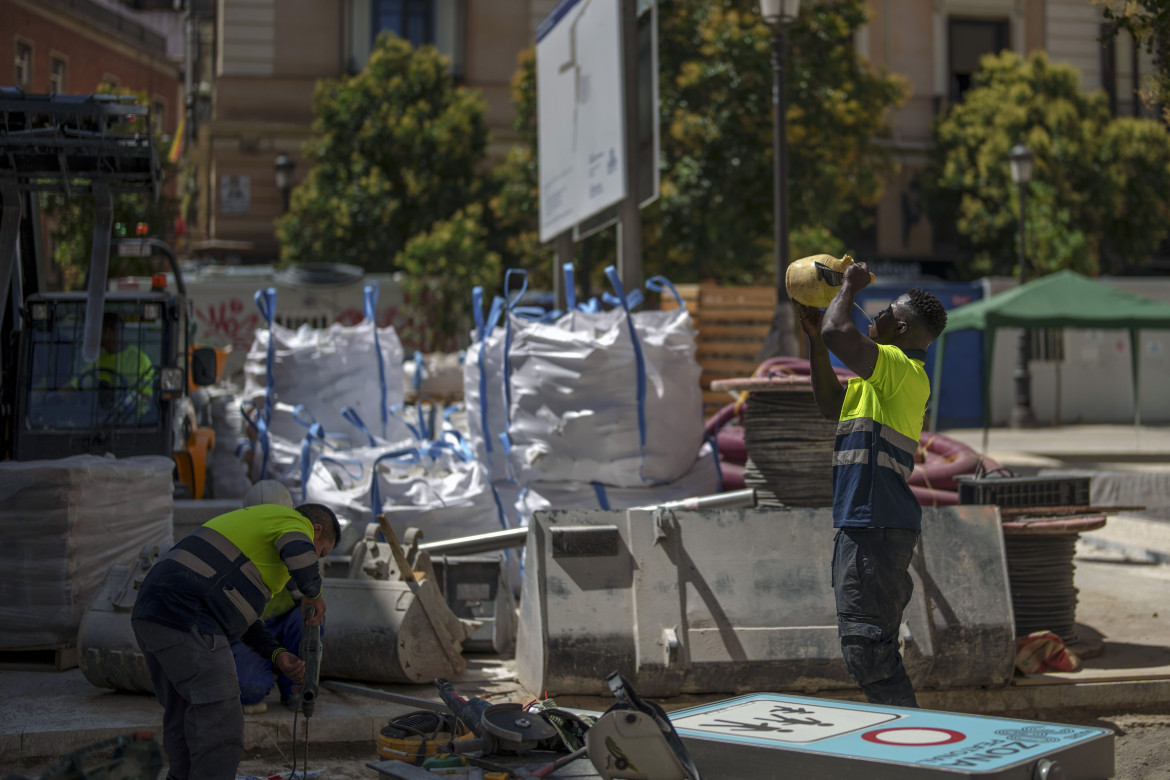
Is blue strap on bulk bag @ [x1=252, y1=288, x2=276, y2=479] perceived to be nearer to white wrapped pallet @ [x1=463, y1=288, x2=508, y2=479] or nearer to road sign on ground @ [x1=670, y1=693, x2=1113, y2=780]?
white wrapped pallet @ [x1=463, y1=288, x2=508, y2=479]

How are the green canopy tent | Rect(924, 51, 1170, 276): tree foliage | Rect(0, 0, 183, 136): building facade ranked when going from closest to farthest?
the green canopy tent
Rect(0, 0, 183, 136): building facade
Rect(924, 51, 1170, 276): tree foliage

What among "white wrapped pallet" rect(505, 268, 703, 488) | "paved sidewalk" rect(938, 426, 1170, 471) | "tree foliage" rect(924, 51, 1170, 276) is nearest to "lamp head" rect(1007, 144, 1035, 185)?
"paved sidewalk" rect(938, 426, 1170, 471)

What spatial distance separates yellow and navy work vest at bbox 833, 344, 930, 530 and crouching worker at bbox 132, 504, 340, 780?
2012 millimetres

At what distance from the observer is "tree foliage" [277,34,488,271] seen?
2281 cm

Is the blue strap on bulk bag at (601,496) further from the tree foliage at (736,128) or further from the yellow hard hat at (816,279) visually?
the tree foliage at (736,128)

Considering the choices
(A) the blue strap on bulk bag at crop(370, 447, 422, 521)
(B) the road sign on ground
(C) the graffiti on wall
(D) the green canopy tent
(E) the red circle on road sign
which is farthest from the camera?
(C) the graffiti on wall

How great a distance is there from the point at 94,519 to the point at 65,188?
8.38ft

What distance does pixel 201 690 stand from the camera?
3.97 m

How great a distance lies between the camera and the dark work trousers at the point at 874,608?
13.7 feet

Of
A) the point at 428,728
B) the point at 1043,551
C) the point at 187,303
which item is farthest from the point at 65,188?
the point at 1043,551

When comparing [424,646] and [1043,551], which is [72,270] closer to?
[424,646]

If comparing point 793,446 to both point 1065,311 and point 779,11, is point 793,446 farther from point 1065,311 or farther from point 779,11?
point 1065,311

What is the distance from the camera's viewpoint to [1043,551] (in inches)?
239

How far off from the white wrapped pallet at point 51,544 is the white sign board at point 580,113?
196 inches
